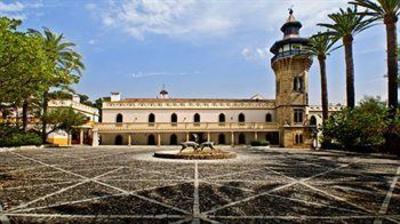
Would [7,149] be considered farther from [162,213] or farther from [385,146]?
[385,146]

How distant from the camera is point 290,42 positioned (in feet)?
137

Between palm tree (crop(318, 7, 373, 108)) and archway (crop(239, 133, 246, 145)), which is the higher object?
palm tree (crop(318, 7, 373, 108))

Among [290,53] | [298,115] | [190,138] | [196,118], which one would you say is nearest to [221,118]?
[196,118]

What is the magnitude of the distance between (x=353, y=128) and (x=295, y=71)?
65.0 feet

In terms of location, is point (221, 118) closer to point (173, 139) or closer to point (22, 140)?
point (173, 139)

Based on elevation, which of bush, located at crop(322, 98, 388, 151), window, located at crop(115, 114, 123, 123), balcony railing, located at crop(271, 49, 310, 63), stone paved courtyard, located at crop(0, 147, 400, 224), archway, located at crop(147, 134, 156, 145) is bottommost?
stone paved courtyard, located at crop(0, 147, 400, 224)

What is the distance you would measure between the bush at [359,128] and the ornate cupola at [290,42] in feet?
52.7

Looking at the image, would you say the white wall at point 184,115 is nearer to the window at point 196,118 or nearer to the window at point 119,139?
the window at point 196,118

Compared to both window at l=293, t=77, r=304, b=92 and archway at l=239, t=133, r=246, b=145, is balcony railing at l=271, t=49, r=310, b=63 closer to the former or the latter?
window at l=293, t=77, r=304, b=92

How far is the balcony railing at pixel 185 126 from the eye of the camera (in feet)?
136

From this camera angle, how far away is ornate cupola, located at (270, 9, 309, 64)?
4131cm

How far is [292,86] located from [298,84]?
2.93ft

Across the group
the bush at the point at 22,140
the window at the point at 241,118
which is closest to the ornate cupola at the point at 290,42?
the window at the point at 241,118

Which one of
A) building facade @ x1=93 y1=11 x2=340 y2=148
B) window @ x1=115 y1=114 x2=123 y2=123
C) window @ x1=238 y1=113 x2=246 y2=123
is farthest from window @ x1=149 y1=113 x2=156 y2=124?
window @ x1=238 y1=113 x2=246 y2=123
